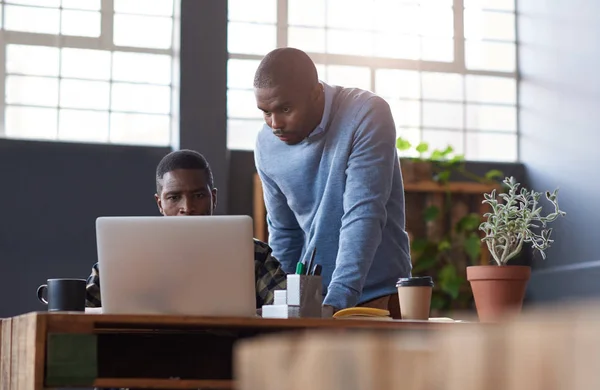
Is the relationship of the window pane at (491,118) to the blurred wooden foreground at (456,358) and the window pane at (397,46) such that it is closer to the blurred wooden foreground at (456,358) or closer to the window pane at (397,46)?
the window pane at (397,46)

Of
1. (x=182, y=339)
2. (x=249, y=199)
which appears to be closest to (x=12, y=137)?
(x=249, y=199)

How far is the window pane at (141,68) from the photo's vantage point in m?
5.72

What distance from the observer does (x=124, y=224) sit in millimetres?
1810

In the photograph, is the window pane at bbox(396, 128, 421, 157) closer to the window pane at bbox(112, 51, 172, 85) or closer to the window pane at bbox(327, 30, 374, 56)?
the window pane at bbox(327, 30, 374, 56)

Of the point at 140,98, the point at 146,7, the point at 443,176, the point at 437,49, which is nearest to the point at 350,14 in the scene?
the point at 437,49

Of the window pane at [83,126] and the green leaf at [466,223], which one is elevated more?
the window pane at [83,126]

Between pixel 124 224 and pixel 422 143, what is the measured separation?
4321 millimetres

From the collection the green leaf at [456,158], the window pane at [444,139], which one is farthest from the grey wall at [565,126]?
the green leaf at [456,158]

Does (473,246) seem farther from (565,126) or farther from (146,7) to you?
(146,7)

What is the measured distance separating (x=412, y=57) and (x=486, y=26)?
1.96 ft

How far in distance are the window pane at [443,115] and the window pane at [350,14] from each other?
2.15ft

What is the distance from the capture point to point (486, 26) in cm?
653

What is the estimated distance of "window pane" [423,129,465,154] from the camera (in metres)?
6.25

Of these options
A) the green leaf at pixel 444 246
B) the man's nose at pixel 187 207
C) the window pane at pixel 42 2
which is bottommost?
the green leaf at pixel 444 246
